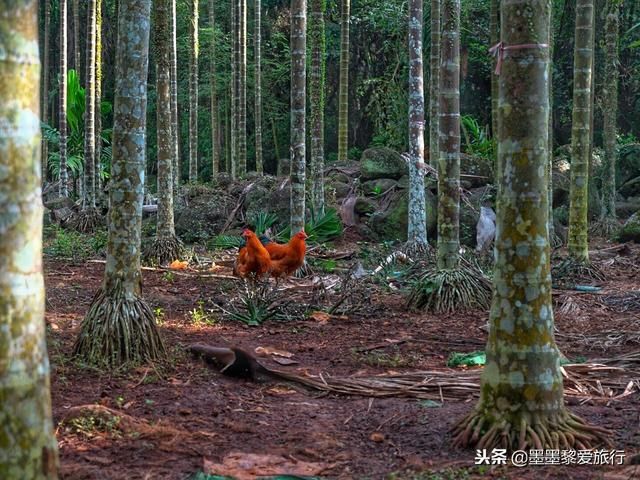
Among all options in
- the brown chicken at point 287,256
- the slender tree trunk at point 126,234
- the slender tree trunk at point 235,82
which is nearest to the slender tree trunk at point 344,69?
the slender tree trunk at point 235,82

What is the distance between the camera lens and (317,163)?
47.2ft

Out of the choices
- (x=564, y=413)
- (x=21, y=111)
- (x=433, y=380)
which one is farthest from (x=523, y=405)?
(x=21, y=111)

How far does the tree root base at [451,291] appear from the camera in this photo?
28.8 ft

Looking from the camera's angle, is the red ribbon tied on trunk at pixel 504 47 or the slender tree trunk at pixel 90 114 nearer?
the red ribbon tied on trunk at pixel 504 47

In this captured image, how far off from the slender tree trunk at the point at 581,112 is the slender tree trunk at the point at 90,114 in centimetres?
929

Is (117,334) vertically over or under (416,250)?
under

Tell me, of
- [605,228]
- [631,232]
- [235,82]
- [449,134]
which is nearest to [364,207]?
[235,82]

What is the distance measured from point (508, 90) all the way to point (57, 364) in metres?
4.01

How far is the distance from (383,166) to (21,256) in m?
14.4

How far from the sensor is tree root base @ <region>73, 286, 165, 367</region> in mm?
6109

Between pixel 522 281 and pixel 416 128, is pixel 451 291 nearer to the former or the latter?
pixel 416 128

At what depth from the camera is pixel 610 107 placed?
56.4ft

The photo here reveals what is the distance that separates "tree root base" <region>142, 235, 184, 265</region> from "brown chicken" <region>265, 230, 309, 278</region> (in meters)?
2.67

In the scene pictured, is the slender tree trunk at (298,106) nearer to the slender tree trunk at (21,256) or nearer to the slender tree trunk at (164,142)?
the slender tree trunk at (164,142)
